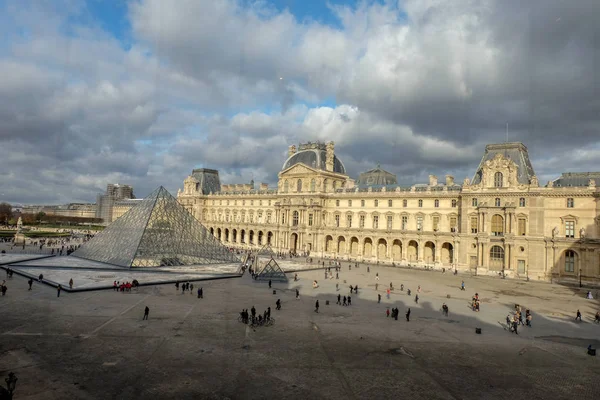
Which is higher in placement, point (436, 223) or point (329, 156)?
point (329, 156)

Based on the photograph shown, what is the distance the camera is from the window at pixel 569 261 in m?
44.6

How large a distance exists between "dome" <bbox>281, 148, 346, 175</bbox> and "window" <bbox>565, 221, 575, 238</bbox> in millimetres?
35396

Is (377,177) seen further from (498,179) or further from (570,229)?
(570,229)

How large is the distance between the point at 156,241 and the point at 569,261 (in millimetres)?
45436

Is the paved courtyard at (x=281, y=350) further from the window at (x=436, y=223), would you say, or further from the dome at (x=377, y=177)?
the dome at (x=377, y=177)

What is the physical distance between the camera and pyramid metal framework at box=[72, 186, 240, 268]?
140 ft

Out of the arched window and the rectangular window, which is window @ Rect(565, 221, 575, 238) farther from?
the arched window

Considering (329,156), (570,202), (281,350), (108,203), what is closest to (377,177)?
(329,156)

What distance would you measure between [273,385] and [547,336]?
16.8 meters

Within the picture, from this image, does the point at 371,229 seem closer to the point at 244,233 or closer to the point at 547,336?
the point at 244,233

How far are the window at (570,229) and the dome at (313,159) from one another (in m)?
35.4

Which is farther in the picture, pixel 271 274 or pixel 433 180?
pixel 433 180

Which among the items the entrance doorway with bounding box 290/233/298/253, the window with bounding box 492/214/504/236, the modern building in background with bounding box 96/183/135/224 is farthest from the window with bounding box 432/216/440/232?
the modern building in background with bounding box 96/183/135/224

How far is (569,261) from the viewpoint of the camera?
1764 inches
